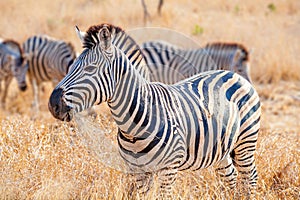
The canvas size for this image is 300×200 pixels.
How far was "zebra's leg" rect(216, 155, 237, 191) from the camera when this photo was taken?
4.45 m

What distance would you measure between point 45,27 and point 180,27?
3.71 m

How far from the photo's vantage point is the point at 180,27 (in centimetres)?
1366

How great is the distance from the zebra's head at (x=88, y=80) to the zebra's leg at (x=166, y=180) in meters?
0.70

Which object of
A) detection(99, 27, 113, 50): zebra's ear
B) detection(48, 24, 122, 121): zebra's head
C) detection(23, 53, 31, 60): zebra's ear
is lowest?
detection(48, 24, 122, 121): zebra's head

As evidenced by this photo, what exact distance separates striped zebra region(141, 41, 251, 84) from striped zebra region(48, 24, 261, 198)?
4195 millimetres

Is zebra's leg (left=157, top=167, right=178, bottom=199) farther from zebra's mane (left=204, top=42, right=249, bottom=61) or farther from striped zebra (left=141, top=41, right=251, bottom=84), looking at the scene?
zebra's mane (left=204, top=42, right=249, bottom=61)

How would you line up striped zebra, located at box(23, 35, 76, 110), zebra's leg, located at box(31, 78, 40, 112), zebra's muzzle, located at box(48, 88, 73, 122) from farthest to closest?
1. striped zebra, located at box(23, 35, 76, 110)
2. zebra's leg, located at box(31, 78, 40, 112)
3. zebra's muzzle, located at box(48, 88, 73, 122)

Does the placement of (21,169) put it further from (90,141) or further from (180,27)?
(180,27)

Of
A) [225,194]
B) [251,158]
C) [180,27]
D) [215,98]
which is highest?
[180,27]

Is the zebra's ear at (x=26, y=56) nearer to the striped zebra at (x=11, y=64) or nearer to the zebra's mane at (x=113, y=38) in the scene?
the striped zebra at (x=11, y=64)

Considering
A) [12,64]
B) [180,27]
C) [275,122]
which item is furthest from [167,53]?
[180,27]

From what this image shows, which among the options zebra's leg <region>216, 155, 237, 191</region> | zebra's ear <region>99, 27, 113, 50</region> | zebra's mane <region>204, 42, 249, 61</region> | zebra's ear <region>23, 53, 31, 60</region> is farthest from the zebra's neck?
zebra's ear <region>23, 53, 31, 60</region>

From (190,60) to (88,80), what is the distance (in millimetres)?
5829

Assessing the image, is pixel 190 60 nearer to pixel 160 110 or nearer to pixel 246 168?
pixel 246 168
